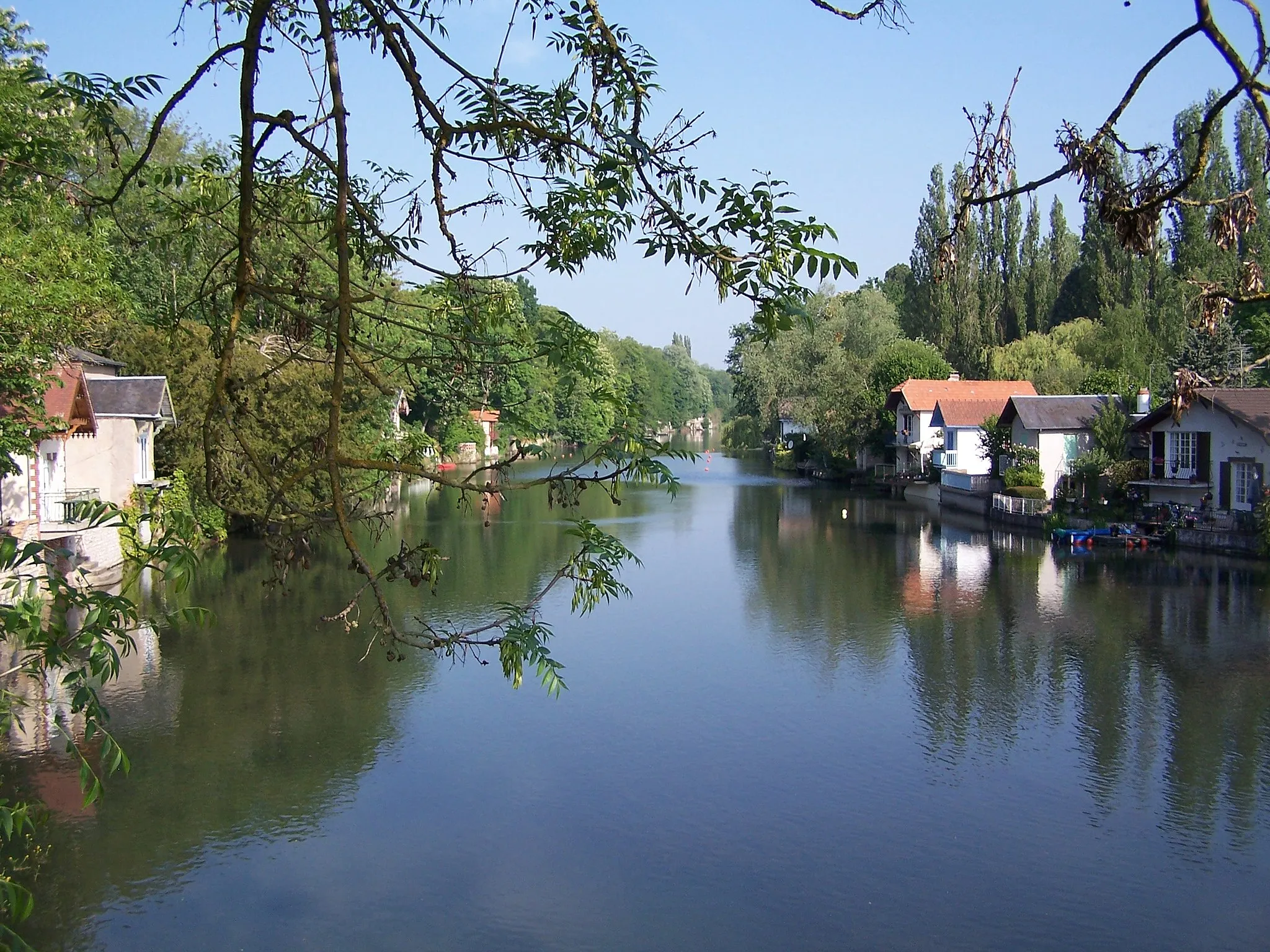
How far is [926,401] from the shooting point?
52469 mm

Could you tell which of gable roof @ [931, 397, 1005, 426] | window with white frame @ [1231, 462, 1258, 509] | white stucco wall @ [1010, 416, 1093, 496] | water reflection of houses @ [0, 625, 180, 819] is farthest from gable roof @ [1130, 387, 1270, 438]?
water reflection of houses @ [0, 625, 180, 819]

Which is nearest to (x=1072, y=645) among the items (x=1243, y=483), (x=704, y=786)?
(x=704, y=786)

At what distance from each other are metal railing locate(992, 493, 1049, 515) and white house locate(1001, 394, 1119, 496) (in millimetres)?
1541

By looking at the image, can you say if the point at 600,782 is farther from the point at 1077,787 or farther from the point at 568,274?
the point at 568,274

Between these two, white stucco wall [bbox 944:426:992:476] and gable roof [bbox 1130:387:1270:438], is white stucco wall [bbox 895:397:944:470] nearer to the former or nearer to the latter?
white stucco wall [bbox 944:426:992:476]

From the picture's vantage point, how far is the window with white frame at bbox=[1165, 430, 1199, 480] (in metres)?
33.1

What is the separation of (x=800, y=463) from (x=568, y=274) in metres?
61.0

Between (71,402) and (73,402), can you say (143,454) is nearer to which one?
(73,402)

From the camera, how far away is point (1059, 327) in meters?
60.0

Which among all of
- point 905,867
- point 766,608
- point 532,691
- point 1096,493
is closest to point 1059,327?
point 1096,493

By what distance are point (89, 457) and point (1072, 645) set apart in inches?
871

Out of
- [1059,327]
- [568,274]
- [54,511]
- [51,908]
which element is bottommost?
[51,908]

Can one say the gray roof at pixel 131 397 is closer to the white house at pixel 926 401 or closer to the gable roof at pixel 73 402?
the gable roof at pixel 73 402

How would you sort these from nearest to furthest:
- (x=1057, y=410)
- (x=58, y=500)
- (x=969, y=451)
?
(x=58, y=500)
(x=1057, y=410)
(x=969, y=451)
